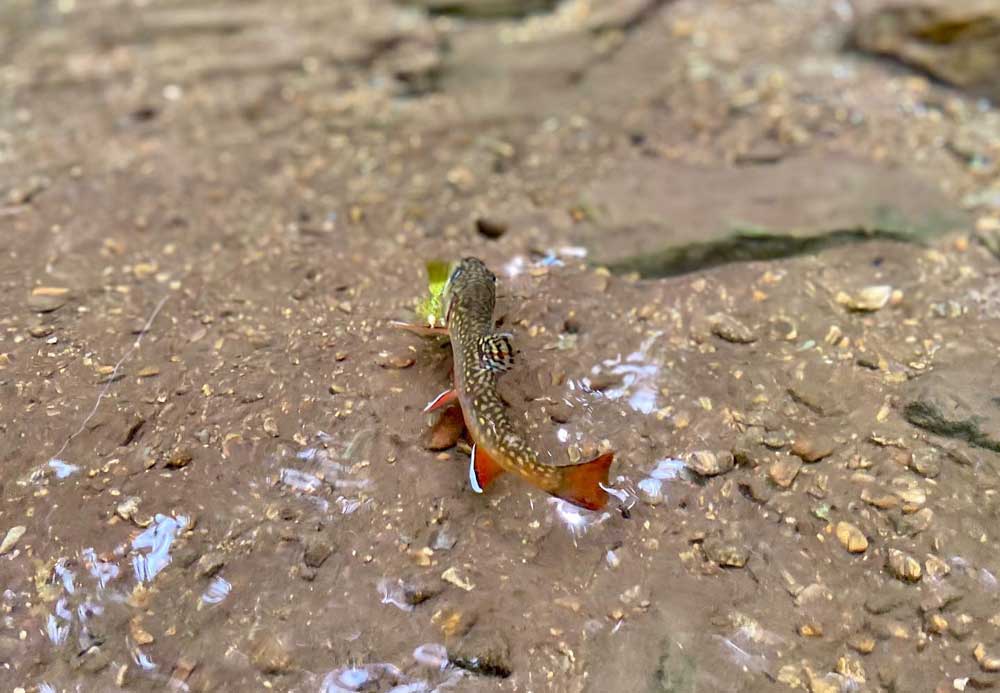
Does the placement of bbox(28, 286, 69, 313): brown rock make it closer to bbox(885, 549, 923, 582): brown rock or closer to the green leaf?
the green leaf

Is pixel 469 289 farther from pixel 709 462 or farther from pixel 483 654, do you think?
pixel 483 654

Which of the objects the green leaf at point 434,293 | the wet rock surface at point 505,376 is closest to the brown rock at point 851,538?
the wet rock surface at point 505,376

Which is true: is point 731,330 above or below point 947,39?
below

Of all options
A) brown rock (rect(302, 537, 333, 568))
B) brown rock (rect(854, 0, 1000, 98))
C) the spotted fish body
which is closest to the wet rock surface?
brown rock (rect(302, 537, 333, 568))

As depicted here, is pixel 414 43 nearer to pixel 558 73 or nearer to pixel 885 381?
pixel 558 73

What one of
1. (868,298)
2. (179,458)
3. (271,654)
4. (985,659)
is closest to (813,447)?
(985,659)

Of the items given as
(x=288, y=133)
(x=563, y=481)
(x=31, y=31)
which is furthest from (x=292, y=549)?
(x=31, y=31)
